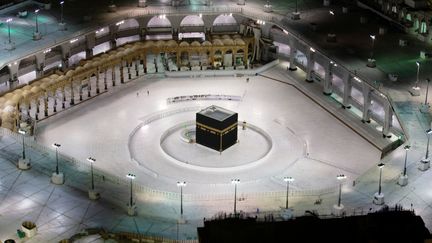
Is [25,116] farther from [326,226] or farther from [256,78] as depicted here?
[326,226]

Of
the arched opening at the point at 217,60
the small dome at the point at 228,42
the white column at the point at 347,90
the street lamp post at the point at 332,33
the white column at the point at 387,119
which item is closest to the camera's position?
the white column at the point at 387,119

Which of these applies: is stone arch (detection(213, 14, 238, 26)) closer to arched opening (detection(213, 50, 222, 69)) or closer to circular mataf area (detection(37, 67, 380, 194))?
arched opening (detection(213, 50, 222, 69))

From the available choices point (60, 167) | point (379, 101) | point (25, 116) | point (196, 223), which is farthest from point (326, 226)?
point (25, 116)

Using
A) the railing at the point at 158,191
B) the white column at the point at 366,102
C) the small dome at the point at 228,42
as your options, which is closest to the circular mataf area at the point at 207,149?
the white column at the point at 366,102

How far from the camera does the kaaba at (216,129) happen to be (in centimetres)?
12700

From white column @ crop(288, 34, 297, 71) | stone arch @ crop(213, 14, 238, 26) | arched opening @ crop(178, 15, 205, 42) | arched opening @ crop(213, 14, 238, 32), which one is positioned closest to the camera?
white column @ crop(288, 34, 297, 71)

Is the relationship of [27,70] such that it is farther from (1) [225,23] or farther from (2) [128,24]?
(1) [225,23]

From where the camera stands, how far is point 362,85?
13375 cm

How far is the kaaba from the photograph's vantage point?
417ft

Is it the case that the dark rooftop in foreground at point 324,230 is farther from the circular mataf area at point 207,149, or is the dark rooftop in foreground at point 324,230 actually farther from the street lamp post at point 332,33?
the street lamp post at point 332,33

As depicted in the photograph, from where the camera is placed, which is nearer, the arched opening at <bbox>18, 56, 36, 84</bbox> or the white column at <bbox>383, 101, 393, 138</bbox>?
the white column at <bbox>383, 101, 393, 138</bbox>

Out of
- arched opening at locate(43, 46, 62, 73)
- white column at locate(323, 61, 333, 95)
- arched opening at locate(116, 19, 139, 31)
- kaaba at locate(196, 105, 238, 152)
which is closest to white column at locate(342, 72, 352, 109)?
white column at locate(323, 61, 333, 95)

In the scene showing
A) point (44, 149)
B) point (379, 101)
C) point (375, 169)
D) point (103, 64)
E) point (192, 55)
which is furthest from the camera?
point (192, 55)

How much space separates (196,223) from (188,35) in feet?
226
